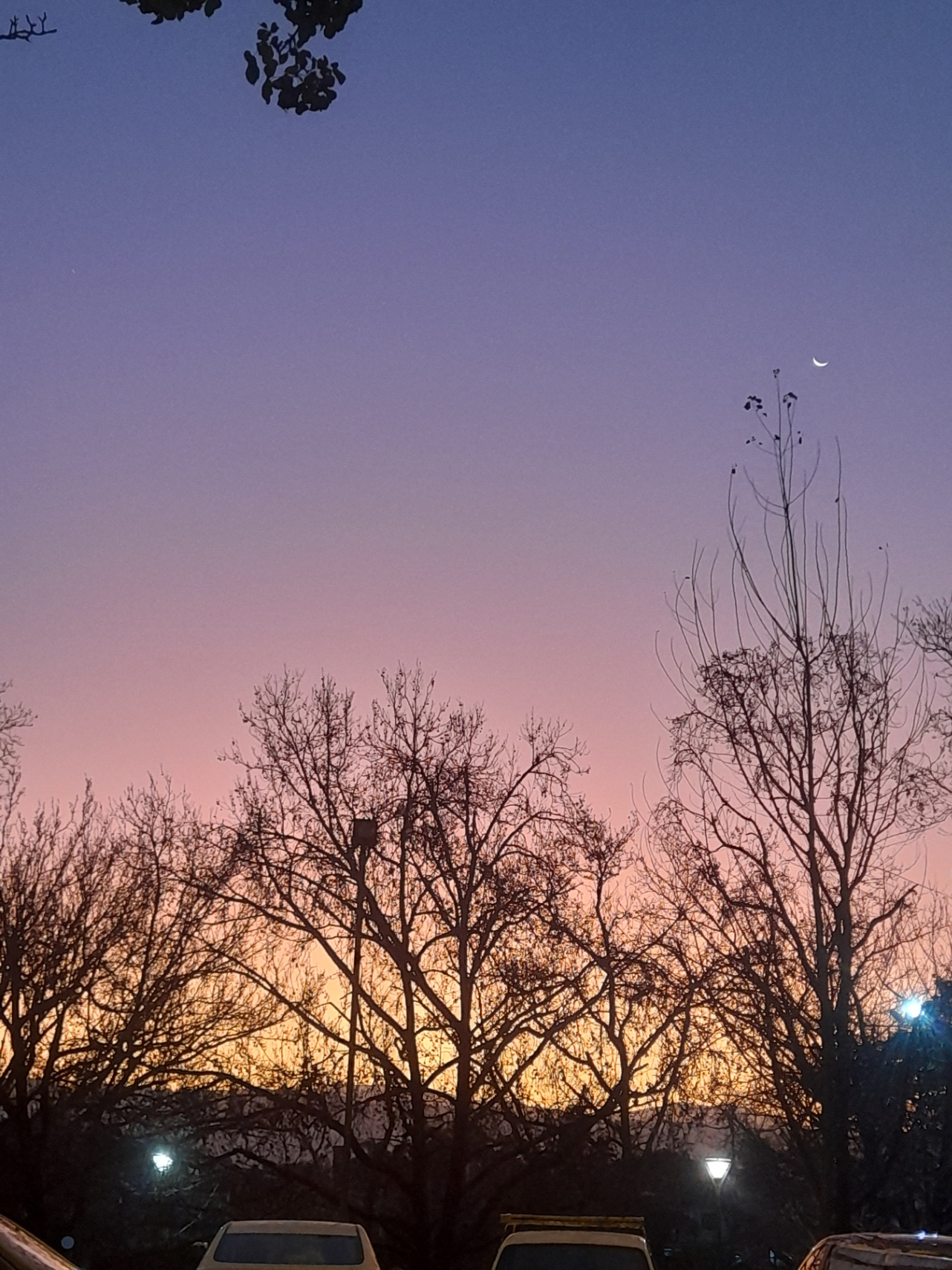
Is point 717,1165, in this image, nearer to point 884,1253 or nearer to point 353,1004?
point 353,1004

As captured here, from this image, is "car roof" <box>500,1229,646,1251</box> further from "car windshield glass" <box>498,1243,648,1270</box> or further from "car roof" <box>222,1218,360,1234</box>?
"car roof" <box>222,1218,360,1234</box>

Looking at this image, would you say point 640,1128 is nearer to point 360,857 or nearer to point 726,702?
point 360,857

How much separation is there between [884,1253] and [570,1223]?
7.82 meters

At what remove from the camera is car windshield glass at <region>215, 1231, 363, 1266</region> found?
13.8 metres

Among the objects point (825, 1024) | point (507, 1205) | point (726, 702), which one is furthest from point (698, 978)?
point (507, 1205)

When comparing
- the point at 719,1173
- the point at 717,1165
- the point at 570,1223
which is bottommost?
the point at 570,1223

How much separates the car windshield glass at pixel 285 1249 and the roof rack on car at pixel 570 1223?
1844mm

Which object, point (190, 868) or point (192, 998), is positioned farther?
point (192, 998)

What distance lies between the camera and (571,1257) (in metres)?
→ 13.0

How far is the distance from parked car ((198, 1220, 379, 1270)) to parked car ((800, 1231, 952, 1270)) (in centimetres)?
576

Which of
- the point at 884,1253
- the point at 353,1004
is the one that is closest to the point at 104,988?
the point at 353,1004

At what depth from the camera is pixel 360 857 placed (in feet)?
93.4

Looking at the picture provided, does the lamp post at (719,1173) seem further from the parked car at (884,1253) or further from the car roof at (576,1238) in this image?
the parked car at (884,1253)

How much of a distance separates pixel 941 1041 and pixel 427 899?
10892 millimetres
